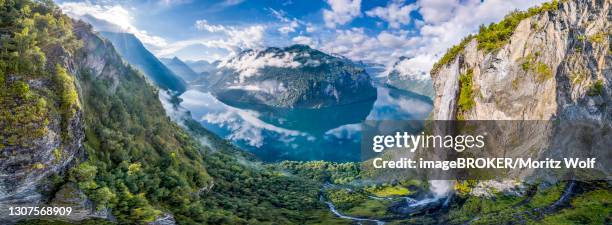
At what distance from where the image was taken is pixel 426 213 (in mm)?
106938

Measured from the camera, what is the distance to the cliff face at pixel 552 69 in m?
81.4

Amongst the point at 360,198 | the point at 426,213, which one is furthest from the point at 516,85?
the point at 360,198

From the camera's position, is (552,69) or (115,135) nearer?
(115,135)

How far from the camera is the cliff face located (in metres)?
81.4

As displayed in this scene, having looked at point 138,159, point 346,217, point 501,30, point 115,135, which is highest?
point 501,30

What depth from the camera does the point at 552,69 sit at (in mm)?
85688

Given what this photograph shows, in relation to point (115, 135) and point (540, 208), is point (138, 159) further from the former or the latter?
point (540, 208)

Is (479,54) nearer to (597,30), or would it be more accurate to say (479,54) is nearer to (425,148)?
(597,30)

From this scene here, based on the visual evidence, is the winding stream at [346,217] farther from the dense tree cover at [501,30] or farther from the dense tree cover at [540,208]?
the dense tree cover at [501,30]

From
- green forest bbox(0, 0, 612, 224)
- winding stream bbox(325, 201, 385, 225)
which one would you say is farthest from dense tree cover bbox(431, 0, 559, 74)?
winding stream bbox(325, 201, 385, 225)

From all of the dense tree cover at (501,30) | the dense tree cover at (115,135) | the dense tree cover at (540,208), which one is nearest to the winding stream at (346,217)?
the dense tree cover at (115,135)

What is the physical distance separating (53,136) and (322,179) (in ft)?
507

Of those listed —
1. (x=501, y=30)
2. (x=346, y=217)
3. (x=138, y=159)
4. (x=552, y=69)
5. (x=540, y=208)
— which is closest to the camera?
(x=138, y=159)

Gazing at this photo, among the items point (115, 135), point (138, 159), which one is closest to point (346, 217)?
point (138, 159)
